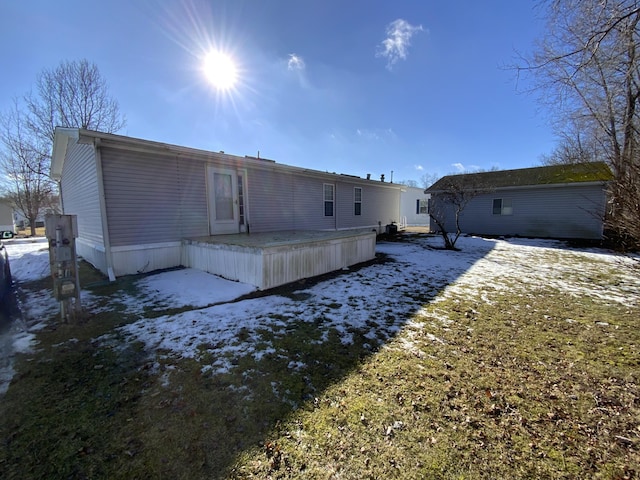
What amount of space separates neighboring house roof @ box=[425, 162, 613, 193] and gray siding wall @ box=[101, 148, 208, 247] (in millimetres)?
9513

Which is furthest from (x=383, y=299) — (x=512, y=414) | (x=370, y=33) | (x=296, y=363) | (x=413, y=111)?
(x=413, y=111)

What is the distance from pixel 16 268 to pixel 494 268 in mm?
12737

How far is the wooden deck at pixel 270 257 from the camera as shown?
502 centimetres

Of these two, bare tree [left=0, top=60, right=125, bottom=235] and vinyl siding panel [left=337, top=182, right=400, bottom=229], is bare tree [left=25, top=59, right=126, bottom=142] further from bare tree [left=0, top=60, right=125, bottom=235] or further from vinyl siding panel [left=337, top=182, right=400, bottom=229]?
vinyl siding panel [left=337, top=182, right=400, bottom=229]

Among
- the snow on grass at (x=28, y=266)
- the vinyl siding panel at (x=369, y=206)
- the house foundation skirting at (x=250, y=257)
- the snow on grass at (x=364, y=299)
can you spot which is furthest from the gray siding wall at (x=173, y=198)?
the snow on grass at (x=28, y=266)

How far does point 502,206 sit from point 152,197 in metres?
16.3

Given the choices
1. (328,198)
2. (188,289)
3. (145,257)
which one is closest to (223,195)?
(145,257)

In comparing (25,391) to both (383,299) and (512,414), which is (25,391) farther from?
(383,299)

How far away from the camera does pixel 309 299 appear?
4594 millimetres

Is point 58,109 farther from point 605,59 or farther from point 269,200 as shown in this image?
point 605,59

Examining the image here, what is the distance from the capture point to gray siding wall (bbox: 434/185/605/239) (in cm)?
1267

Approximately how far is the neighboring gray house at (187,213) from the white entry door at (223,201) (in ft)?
0.09

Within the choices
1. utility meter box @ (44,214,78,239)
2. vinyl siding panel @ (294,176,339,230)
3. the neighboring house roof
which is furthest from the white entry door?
the neighboring house roof

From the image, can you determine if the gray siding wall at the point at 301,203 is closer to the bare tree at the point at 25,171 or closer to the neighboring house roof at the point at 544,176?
the neighboring house roof at the point at 544,176
